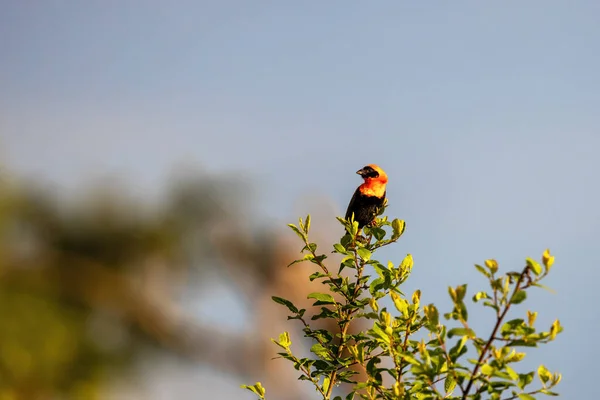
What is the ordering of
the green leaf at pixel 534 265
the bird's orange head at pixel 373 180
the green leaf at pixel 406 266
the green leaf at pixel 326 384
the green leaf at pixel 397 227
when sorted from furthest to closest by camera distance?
the bird's orange head at pixel 373 180 → the green leaf at pixel 397 227 → the green leaf at pixel 406 266 → the green leaf at pixel 326 384 → the green leaf at pixel 534 265

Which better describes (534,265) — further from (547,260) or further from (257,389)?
(257,389)

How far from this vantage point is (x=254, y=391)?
150 inches

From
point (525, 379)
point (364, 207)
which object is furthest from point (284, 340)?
point (364, 207)

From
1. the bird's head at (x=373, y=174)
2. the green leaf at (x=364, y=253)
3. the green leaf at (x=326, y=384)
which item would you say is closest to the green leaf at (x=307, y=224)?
the green leaf at (x=364, y=253)

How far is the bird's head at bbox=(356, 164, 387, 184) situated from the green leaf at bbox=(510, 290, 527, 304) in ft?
10.4

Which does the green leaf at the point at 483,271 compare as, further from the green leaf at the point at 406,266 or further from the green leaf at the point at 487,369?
the green leaf at the point at 406,266

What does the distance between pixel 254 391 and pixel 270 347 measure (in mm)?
10102

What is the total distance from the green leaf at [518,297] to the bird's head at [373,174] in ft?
10.4

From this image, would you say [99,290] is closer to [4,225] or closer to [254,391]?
[4,225]

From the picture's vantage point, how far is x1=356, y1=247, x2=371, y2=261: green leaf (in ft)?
13.0

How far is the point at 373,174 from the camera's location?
5988mm

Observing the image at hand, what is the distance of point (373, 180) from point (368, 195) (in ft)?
0.91

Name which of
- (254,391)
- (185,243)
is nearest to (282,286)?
(185,243)

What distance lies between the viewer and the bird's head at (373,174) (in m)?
5.95
